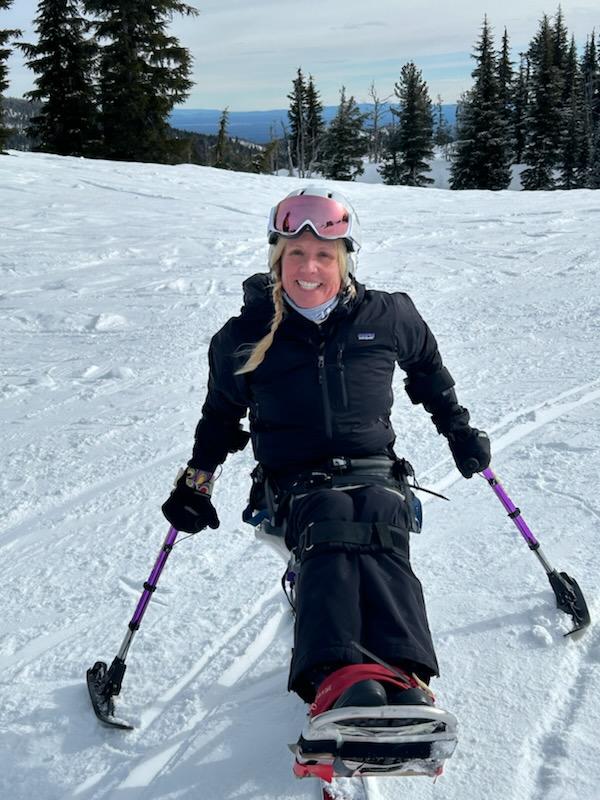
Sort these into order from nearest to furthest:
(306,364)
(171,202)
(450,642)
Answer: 1. (306,364)
2. (450,642)
3. (171,202)

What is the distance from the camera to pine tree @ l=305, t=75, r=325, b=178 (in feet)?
182

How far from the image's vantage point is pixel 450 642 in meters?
3.09

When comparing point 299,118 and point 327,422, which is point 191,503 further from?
point 299,118

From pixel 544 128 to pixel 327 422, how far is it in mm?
49020

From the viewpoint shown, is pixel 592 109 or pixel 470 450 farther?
pixel 592 109

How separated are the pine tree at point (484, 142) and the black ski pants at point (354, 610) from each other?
4526 cm

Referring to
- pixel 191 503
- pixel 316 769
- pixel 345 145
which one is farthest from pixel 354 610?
pixel 345 145

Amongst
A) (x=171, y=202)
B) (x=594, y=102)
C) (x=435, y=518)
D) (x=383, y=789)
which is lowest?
(x=383, y=789)

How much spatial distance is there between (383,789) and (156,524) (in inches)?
88.2

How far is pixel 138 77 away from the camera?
3005cm

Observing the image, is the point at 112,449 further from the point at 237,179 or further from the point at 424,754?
the point at 237,179

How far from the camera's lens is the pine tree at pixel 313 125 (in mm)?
55438

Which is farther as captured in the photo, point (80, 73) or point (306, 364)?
point (80, 73)

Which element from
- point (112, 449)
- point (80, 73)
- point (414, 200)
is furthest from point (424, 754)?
point (80, 73)
